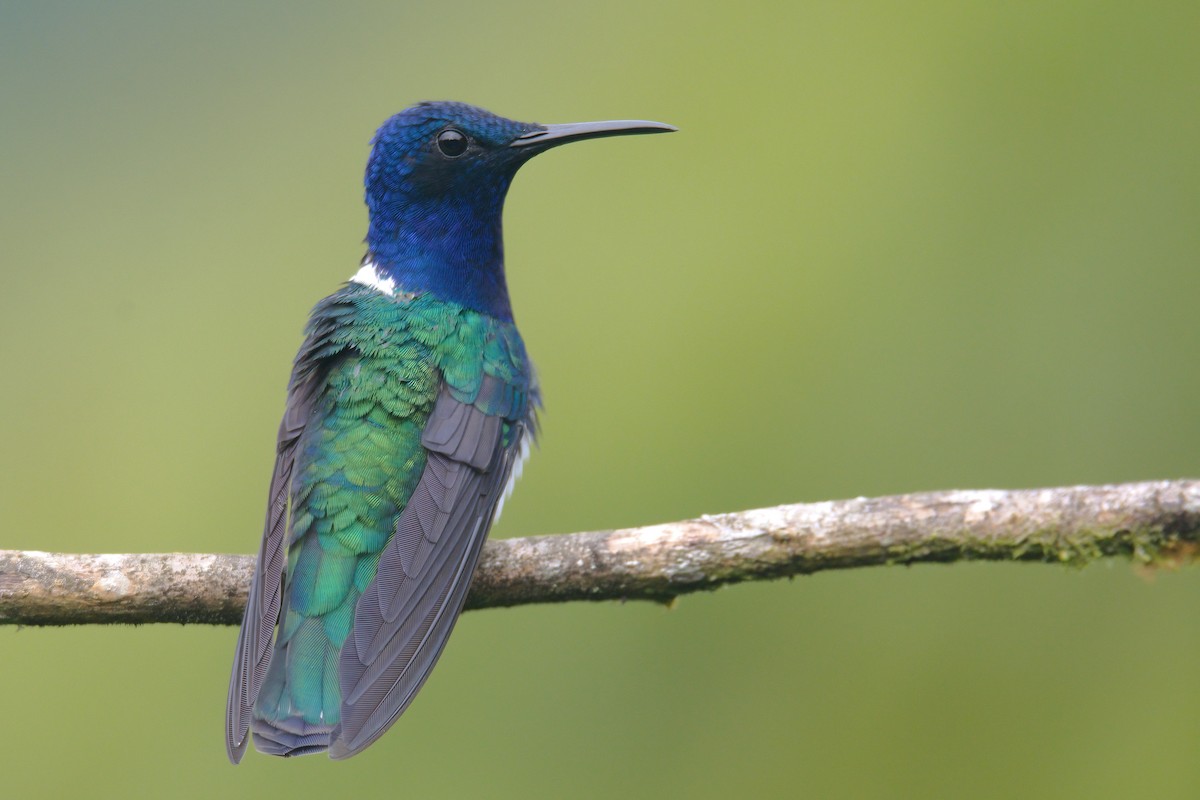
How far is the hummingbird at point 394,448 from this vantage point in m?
3.97

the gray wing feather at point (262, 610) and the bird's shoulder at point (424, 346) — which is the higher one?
the bird's shoulder at point (424, 346)

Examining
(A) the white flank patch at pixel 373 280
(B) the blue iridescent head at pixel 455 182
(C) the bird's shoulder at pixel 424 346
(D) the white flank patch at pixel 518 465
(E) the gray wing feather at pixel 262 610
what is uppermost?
(B) the blue iridescent head at pixel 455 182

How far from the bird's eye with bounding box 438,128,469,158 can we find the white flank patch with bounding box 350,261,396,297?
61 cm

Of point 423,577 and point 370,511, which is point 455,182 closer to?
→ point 370,511

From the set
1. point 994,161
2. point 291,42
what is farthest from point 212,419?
point 994,161

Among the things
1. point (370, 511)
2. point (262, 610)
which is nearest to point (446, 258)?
point (370, 511)

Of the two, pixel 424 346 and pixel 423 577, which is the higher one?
pixel 424 346

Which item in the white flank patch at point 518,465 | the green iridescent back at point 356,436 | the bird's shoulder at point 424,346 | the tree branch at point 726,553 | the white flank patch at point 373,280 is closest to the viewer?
the tree branch at point 726,553

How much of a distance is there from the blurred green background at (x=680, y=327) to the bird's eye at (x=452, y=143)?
1935 millimetres

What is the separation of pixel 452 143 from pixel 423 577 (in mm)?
2242

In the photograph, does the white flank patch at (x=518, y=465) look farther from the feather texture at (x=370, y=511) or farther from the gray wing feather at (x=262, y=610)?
the gray wing feather at (x=262, y=610)

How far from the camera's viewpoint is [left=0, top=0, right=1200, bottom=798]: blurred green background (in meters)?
6.41

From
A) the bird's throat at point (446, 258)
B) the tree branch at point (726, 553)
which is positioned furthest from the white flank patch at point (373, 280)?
the tree branch at point (726, 553)

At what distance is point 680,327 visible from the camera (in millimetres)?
7402
